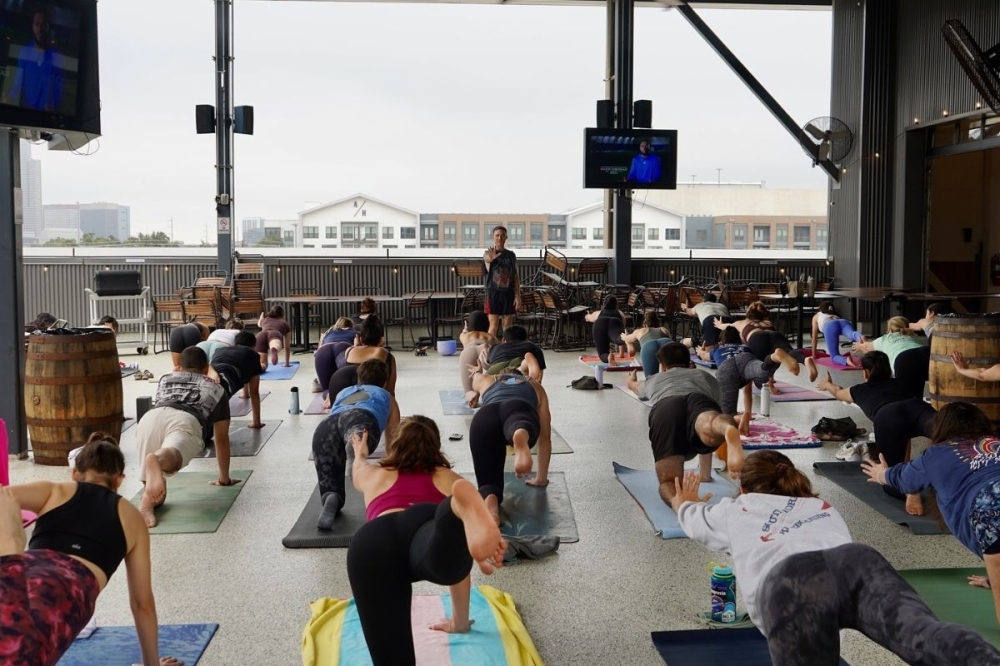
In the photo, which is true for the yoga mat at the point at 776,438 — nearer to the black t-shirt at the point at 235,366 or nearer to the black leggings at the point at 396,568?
the black t-shirt at the point at 235,366

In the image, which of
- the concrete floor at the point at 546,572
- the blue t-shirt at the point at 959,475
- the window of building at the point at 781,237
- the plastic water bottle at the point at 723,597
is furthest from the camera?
the window of building at the point at 781,237

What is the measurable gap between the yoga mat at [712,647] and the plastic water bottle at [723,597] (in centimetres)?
9

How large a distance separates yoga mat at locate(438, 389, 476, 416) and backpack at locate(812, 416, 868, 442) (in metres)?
2.70

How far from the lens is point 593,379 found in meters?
9.35

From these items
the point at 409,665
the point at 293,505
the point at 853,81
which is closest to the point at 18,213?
the point at 293,505

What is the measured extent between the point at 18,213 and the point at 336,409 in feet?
9.81

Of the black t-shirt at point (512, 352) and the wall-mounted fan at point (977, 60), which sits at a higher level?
the wall-mounted fan at point (977, 60)

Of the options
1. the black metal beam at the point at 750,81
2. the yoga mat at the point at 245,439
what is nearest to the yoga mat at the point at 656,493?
the yoga mat at the point at 245,439

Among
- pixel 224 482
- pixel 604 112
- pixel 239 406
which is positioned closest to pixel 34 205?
pixel 239 406

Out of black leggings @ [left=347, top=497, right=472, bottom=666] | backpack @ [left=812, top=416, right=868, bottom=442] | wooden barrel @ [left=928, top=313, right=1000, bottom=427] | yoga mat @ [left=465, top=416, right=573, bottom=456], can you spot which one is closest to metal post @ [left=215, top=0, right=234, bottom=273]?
yoga mat @ [left=465, top=416, right=573, bottom=456]

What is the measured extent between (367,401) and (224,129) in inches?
387

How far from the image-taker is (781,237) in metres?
16.1

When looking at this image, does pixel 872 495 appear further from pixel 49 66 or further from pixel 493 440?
pixel 49 66

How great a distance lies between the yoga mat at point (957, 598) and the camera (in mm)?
3443
